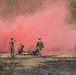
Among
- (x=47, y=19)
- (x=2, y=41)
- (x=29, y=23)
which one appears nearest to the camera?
(x=2, y=41)

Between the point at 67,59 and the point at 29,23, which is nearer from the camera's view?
the point at 67,59

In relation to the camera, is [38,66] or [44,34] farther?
[44,34]

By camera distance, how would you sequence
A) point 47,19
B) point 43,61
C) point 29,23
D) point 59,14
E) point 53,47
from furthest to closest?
point 59,14, point 47,19, point 29,23, point 53,47, point 43,61

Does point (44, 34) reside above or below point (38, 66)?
above

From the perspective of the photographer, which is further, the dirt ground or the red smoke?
the red smoke

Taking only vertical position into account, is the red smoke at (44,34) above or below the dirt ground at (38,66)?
above

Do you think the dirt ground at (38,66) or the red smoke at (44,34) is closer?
the dirt ground at (38,66)

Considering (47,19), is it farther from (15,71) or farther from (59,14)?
(15,71)

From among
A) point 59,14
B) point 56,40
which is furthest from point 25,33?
point 59,14

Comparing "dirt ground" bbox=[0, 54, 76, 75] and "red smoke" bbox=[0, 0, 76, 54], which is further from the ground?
"red smoke" bbox=[0, 0, 76, 54]

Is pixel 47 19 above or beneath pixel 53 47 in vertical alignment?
above

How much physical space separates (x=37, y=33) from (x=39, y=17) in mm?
9509

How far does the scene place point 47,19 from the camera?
65.2m

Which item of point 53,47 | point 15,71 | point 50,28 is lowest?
point 15,71
